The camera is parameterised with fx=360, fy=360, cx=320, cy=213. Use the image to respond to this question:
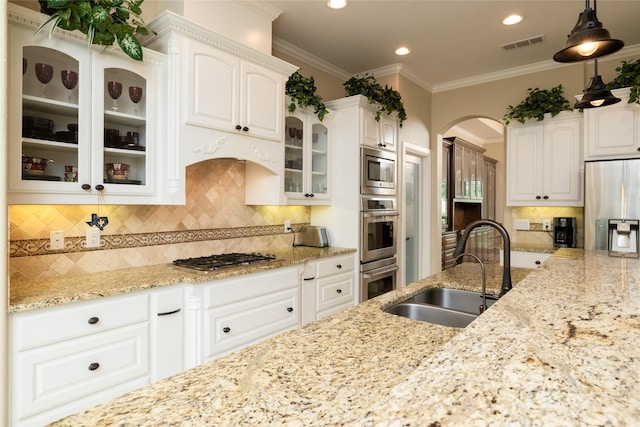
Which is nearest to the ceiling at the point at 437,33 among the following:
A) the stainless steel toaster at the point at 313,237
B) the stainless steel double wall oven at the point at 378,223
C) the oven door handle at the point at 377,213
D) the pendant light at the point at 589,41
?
the stainless steel double wall oven at the point at 378,223

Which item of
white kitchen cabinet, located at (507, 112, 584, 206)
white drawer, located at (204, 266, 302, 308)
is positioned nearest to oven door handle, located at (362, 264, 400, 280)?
white drawer, located at (204, 266, 302, 308)

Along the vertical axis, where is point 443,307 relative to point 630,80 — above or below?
below

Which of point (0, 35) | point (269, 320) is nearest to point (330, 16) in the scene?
point (0, 35)

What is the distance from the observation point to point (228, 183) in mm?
3090

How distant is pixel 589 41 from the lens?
166cm

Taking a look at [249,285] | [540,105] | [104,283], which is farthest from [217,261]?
[540,105]

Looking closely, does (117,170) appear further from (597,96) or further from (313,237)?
(597,96)

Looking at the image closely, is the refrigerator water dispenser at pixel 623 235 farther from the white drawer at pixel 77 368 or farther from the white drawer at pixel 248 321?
the white drawer at pixel 77 368

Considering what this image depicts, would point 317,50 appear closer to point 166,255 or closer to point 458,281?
point 166,255

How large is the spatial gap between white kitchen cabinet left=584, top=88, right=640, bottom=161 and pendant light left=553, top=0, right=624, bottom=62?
2.13 metres

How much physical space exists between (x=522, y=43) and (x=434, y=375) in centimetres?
406

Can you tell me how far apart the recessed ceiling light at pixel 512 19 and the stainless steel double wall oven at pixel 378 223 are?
1578mm

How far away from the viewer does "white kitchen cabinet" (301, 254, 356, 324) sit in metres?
2.98

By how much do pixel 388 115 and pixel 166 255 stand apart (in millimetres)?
2671
